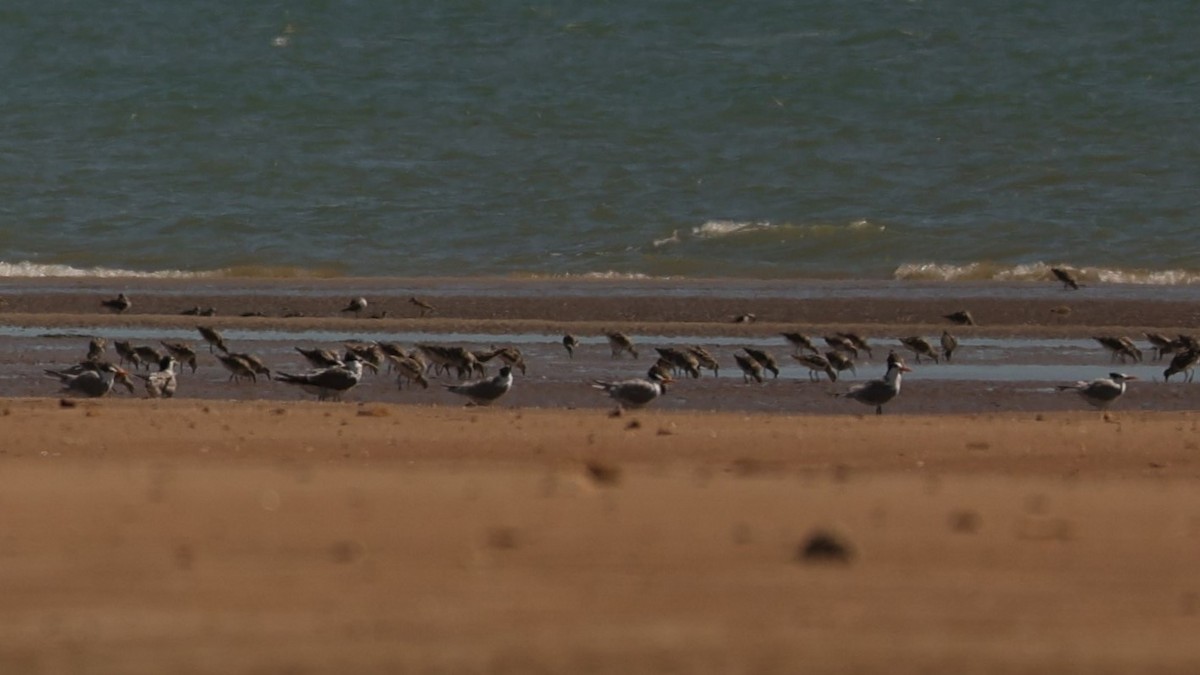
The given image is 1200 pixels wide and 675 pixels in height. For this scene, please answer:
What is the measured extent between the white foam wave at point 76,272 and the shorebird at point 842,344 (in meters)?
14.0

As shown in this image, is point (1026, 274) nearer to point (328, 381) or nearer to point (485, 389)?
point (485, 389)

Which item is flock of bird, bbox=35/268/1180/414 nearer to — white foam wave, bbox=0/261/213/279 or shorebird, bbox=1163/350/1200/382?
shorebird, bbox=1163/350/1200/382

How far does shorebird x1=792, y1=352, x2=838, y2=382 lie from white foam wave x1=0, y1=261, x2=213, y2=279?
1509cm

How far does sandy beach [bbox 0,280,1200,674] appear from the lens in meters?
4.20

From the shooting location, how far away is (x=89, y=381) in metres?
13.1

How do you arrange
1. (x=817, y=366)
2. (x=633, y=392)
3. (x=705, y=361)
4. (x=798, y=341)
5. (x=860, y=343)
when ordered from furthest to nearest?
(x=798, y=341), (x=860, y=343), (x=705, y=361), (x=817, y=366), (x=633, y=392)

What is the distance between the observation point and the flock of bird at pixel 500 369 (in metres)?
13.0

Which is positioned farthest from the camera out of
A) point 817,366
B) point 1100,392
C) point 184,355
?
point 184,355

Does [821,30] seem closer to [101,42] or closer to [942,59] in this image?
[942,59]

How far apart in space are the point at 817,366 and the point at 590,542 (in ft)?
31.4

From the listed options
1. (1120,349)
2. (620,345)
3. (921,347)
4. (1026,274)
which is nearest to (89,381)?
(620,345)

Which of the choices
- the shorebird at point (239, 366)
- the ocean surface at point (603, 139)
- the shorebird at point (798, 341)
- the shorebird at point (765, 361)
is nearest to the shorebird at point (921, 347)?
the shorebird at point (798, 341)

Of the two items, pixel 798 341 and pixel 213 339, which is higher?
pixel 798 341

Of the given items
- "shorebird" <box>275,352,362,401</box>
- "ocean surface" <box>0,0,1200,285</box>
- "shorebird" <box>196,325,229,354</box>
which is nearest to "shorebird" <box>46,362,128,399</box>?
"shorebird" <box>275,352,362,401</box>
